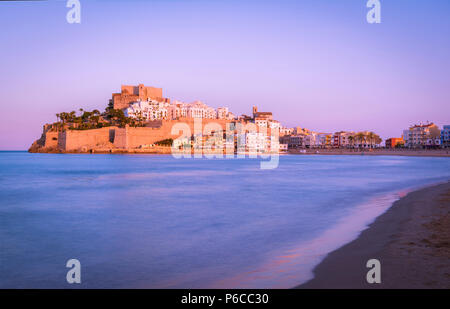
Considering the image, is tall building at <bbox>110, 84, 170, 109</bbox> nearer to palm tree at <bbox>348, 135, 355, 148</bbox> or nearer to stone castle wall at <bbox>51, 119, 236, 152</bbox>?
stone castle wall at <bbox>51, 119, 236, 152</bbox>

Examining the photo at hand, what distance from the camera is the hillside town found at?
64.2 metres

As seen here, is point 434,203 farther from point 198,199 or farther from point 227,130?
point 227,130

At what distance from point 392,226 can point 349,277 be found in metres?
2.73

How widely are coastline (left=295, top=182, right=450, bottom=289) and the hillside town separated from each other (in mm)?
60021

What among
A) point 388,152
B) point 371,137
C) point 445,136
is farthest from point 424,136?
point 388,152

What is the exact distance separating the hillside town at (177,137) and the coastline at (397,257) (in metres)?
60.0

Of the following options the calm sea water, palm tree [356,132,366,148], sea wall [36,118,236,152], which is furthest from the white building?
the calm sea water

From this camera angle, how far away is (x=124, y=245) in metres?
5.43

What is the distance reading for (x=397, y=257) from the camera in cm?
392

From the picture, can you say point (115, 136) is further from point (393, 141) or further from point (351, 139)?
point (393, 141)

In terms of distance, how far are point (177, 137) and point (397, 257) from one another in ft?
216

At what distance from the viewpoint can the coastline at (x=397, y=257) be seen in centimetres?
326

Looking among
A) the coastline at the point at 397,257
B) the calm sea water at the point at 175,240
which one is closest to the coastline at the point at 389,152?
the calm sea water at the point at 175,240
